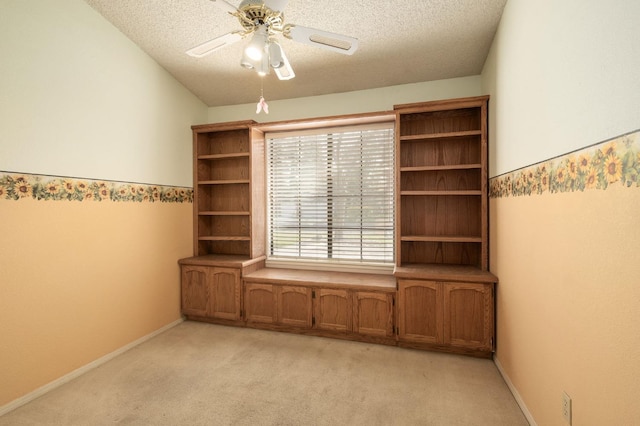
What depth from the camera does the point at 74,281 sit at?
8.09 ft

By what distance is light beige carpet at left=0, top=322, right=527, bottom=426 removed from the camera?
1950 millimetres

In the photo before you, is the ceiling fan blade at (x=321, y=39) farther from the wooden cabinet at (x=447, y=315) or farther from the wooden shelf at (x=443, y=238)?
the wooden cabinet at (x=447, y=315)

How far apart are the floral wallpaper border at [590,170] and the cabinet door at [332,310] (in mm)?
1858

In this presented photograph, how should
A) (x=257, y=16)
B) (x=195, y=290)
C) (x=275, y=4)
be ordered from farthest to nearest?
(x=195, y=290), (x=257, y=16), (x=275, y=4)

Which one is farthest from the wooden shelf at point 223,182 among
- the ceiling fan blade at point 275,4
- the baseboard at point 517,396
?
the baseboard at point 517,396

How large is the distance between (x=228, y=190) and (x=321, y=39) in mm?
2648

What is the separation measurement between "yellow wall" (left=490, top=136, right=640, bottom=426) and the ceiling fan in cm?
137

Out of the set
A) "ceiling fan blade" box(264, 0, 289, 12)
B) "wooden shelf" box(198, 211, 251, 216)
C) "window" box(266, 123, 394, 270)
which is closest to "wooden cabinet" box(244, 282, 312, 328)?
"window" box(266, 123, 394, 270)

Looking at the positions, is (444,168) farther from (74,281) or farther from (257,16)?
(74,281)

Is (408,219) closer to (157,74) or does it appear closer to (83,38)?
(157,74)

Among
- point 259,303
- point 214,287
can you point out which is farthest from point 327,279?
point 214,287

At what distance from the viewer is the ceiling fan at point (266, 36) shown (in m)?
1.69

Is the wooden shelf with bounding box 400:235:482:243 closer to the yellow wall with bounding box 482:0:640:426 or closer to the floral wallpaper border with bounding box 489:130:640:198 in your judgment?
the yellow wall with bounding box 482:0:640:426

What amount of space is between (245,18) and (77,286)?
98.3 inches
